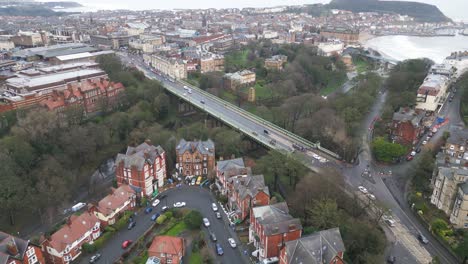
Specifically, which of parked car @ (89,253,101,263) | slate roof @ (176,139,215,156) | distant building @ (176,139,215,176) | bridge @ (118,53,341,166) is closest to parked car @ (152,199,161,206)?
distant building @ (176,139,215,176)

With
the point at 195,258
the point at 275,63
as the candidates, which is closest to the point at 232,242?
the point at 195,258

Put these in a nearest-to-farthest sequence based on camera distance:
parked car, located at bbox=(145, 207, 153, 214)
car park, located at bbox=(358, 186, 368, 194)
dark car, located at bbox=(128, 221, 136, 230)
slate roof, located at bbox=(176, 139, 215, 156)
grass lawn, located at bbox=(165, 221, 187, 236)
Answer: grass lawn, located at bbox=(165, 221, 187, 236) → dark car, located at bbox=(128, 221, 136, 230) → parked car, located at bbox=(145, 207, 153, 214) → car park, located at bbox=(358, 186, 368, 194) → slate roof, located at bbox=(176, 139, 215, 156)

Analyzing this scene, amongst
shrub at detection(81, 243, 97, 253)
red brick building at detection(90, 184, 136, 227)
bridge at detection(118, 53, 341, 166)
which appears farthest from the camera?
bridge at detection(118, 53, 341, 166)

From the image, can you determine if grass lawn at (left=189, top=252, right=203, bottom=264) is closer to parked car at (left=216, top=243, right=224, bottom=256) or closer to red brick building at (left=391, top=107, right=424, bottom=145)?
parked car at (left=216, top=243, right=224, bottom=256)

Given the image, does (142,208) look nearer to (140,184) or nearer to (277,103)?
(140,184)

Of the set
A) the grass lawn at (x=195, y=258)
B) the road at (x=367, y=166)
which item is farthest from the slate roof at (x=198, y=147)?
the grass lawn at (x=195, y=258)

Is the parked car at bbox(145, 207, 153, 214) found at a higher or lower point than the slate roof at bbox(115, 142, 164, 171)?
lower
